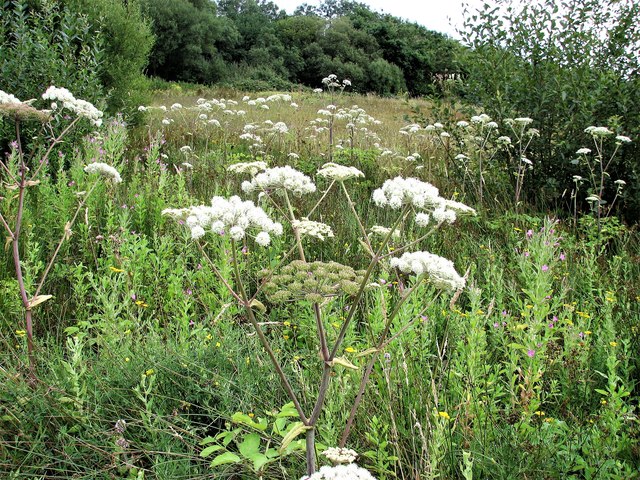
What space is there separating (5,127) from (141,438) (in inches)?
185

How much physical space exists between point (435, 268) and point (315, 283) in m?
0.40

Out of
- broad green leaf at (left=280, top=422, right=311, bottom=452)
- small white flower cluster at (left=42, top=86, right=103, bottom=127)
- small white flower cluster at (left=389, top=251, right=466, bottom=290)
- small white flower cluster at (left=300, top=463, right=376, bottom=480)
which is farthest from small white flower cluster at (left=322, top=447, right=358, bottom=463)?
small white flower cluster at (left=42, top=86, right=103, bottom=127)

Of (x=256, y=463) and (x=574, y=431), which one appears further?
(x=574, y=431)

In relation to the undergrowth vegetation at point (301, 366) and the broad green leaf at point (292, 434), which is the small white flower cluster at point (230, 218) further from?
the broad green leaf at point (292, 434)

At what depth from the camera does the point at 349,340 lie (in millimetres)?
2521

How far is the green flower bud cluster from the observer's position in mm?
1567

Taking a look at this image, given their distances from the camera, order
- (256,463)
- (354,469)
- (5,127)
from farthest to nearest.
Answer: (5,127)
(256,463)
(354,469)

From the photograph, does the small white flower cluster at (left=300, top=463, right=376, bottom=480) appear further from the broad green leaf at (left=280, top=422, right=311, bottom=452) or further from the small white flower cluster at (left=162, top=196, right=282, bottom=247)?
the small white flower cluster at (left=162, top=196, right=282, bottom=247)

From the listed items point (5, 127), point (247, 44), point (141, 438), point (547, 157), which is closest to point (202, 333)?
point (141, 438)

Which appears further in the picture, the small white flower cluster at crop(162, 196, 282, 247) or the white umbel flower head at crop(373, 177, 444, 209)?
the white umbel flower head at crop(373, 177, 444, 209)

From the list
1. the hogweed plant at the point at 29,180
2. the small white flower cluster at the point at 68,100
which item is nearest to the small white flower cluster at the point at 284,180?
the hogweed plant at the point at 29,180

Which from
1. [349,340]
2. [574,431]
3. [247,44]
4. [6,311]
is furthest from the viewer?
[247,44]

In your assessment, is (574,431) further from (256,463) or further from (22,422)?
(22,422)

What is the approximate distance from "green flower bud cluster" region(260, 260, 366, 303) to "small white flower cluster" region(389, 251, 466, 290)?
0.18 m
